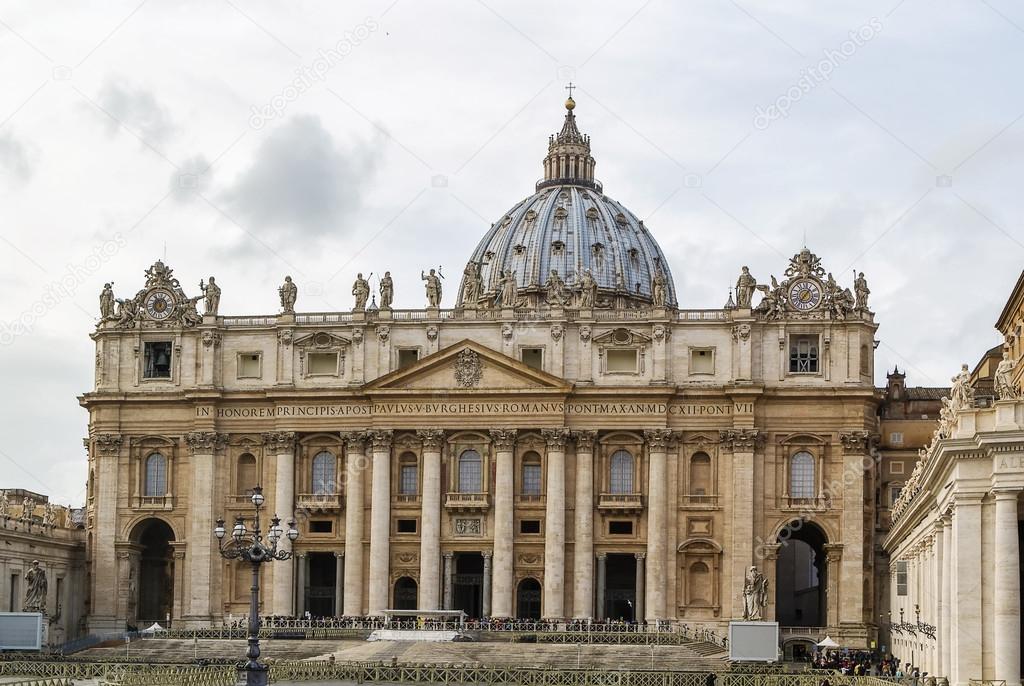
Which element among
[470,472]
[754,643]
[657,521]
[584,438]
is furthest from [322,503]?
[754,643]

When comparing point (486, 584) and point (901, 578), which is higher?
point (901, 578)

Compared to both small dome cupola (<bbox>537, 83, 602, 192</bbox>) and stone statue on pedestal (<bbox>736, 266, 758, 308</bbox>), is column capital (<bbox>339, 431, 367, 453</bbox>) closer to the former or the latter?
stone statue on pedestal (<bbox>736, 266, 758, 308</bbox>)

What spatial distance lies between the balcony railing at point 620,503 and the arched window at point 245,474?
2072 cm

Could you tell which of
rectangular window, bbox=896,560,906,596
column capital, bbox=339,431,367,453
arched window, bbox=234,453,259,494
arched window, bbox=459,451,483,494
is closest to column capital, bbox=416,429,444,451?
arched window, bbox=459,451,483,494

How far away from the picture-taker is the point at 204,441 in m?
104

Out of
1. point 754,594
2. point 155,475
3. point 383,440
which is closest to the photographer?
point 754,594

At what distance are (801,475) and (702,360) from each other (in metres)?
8.67

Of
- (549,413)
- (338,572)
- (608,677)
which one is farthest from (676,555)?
(608,677)

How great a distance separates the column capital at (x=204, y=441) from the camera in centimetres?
10419

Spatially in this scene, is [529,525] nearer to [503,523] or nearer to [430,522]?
[503,523]

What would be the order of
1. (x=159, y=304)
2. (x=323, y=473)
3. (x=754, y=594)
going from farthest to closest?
(x=159, y=304), (x=323, y=473), (x=754, y=594)

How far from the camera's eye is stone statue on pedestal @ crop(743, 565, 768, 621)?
90312 mm

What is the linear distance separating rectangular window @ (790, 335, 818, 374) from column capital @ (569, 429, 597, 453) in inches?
475

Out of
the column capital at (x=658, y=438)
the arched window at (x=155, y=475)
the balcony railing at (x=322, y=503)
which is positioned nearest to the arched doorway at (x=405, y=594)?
the balcony railing at (x=322, y=503)
